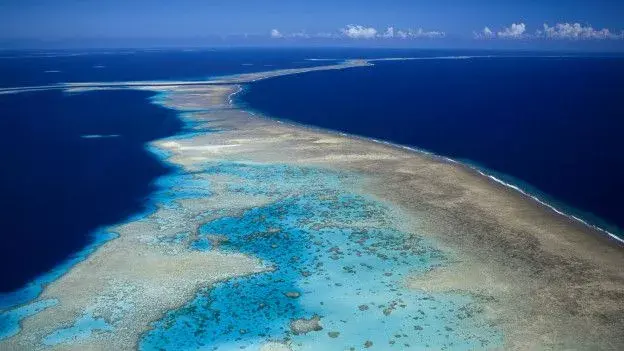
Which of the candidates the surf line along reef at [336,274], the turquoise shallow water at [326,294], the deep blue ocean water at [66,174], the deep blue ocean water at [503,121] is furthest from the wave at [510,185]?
the deep blue ocean water at [66,174]

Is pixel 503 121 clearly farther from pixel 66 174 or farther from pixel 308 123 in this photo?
pixel 66 174

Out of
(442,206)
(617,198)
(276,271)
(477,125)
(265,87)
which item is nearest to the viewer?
(276,271)

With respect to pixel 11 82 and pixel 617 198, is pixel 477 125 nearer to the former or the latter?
pixel 617 198

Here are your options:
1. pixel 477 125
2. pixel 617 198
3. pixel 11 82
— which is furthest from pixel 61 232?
pixel 11 82

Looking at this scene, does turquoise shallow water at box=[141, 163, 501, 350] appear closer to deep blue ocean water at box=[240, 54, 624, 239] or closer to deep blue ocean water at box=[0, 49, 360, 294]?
deep blue ocean water at box=[0, 49, 360, 294]

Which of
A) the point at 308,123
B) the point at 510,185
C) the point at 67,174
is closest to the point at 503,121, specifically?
the point at 308,123
